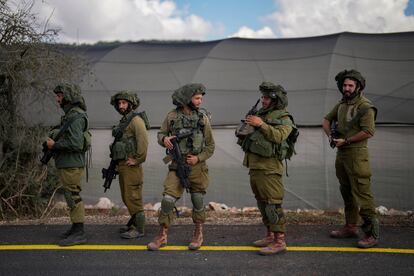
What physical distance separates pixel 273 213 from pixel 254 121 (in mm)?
970

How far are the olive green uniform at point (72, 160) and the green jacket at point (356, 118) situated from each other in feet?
9.42

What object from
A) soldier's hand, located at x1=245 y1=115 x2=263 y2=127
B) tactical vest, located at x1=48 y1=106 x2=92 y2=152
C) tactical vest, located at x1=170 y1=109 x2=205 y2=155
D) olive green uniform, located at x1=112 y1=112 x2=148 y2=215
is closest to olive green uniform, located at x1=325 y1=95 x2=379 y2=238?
soldier's hand, located at x1=245 y1=115 x2=263 y2=127

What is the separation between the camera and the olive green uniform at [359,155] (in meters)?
4.84

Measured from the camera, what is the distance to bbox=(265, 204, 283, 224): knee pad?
15.4 ft

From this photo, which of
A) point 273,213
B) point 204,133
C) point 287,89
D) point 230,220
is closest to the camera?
point 273,213

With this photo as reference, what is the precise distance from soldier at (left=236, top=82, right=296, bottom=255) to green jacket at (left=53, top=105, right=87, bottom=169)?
6.03ft

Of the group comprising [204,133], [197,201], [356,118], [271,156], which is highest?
[356,118]

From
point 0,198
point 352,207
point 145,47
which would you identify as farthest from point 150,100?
point 352,207

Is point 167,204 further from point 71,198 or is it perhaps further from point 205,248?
point 71,198

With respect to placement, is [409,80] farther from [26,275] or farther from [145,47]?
[26,275]

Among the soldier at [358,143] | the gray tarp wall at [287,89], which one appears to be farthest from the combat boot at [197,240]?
the gray tarp wall at [287,89]

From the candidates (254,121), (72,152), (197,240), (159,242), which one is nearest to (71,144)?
(72,152)

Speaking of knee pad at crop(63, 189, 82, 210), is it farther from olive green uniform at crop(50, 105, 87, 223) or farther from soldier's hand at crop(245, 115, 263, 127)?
soldier's hand at crop(245, 115, 263, 127)

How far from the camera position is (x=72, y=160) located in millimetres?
5105
